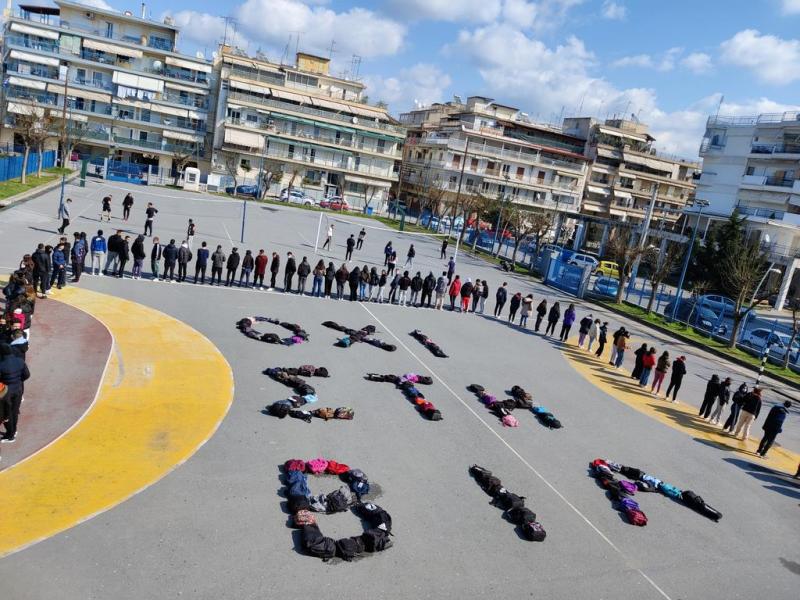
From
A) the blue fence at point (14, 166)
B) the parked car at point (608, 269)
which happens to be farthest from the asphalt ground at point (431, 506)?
the blue fence at point (14, 166)

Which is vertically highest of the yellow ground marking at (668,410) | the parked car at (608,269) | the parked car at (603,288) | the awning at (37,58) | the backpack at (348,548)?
the awning at (37,58)

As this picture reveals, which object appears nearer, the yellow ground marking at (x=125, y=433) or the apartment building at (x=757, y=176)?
the yellow ground marking at (x=125, y=433)

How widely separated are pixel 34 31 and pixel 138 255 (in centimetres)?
5658

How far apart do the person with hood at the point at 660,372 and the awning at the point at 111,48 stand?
65.4 m

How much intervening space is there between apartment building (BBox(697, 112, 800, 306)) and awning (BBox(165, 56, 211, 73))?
53758mm

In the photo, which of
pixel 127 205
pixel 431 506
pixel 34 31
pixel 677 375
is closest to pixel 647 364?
pixel 677 375

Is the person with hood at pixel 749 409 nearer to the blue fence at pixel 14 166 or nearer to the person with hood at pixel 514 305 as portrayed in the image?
the person with hood at pixel 514 305

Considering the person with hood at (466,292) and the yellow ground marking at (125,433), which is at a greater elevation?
the person with hood at (466,292)

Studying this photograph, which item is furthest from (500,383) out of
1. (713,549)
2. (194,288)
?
(194,288)

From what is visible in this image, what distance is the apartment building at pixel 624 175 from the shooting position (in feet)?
262

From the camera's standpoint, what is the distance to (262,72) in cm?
6862

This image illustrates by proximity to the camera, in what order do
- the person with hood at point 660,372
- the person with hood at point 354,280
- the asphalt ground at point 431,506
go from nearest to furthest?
the asphalt ground at point 431,506, the person with hood at point 660,372, the person with hood at point 354,280

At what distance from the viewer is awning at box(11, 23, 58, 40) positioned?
63328 mm

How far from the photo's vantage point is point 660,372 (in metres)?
19.4
